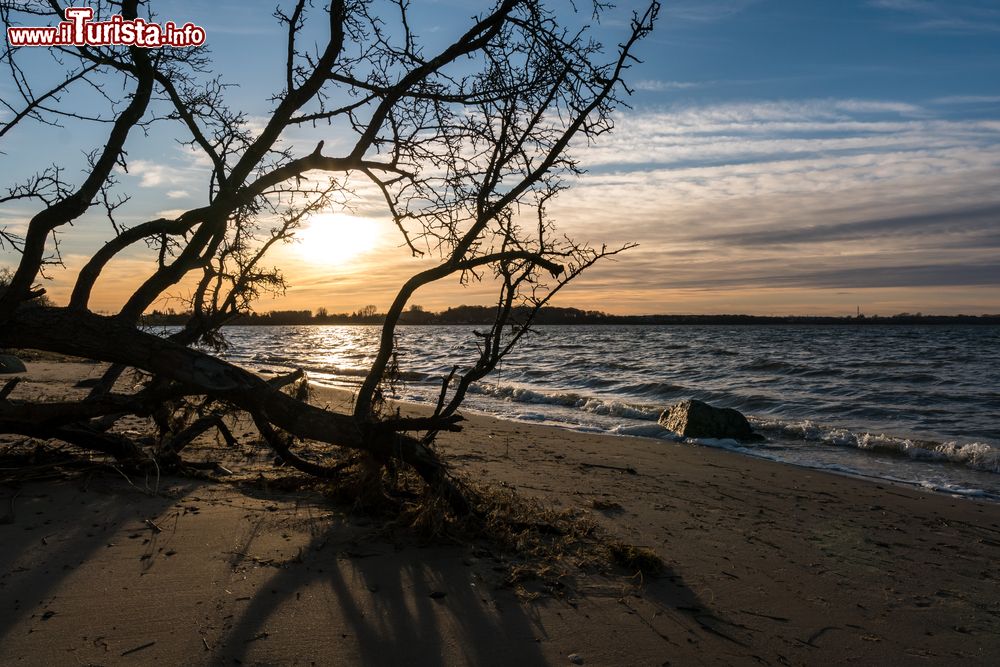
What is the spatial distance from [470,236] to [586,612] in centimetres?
265

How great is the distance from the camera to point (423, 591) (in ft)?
11.5

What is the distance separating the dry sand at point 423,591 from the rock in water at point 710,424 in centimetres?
519

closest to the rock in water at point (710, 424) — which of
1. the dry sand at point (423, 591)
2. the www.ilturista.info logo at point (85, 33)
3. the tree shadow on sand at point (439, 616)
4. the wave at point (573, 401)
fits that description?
the wave at point (573, 401)

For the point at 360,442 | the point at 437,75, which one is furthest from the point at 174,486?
the point at 437,75

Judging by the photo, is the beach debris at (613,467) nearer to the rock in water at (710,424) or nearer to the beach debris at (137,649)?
the rock in water at (710,424)

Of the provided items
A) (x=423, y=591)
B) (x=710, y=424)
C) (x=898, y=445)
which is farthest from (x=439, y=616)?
(x=898, y=445)

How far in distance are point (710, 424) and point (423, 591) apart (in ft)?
28.2

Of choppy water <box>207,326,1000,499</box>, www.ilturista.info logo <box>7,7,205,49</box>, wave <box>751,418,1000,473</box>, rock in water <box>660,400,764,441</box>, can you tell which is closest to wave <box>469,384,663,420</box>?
choppy water <box>207,326,1000,499</box>

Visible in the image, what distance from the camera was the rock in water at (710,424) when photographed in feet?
36.4

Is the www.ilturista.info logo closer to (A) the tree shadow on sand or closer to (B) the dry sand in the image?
(B) the dry sand

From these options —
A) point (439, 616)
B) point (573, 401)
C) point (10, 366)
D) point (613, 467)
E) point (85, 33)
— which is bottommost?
point (573, 401)

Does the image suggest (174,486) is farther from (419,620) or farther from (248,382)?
(419,620)

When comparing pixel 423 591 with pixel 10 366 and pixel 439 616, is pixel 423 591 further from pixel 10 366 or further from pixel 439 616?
pixel 10 366

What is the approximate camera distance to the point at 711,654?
3.07 meters
